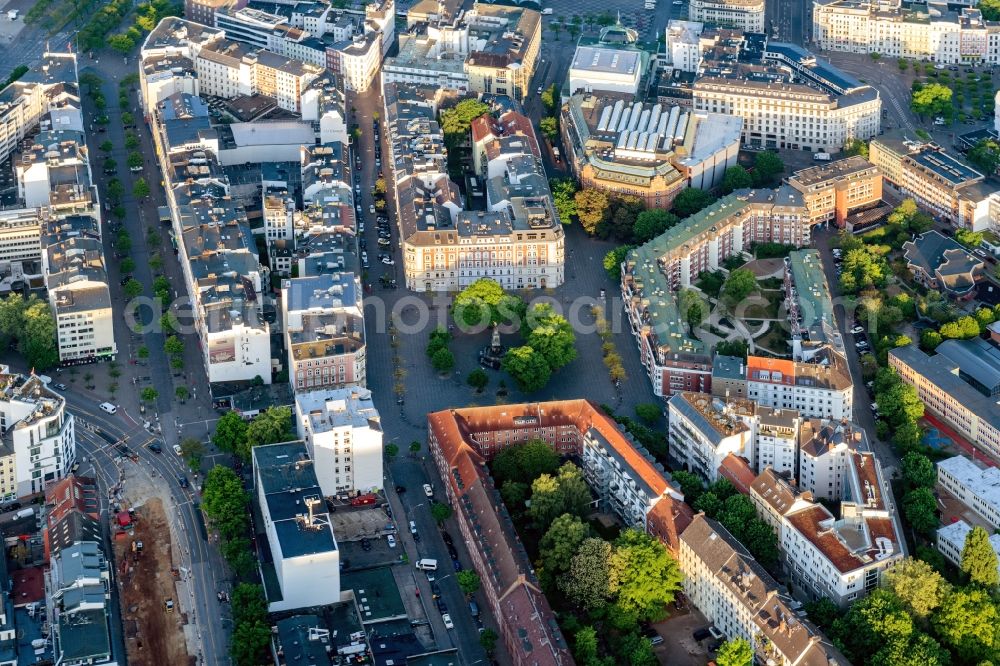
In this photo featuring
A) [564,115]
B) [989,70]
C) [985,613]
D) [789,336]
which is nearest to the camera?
[985,613]

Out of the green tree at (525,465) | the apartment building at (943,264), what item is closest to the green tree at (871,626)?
the green tree at (525,465)

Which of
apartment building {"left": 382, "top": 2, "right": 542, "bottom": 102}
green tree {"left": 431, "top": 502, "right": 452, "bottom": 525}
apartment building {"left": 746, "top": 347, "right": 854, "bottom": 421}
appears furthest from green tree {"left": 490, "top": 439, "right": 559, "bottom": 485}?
apartment building {"left": 382, "top": 2, "right": 542, "bottom": 102}

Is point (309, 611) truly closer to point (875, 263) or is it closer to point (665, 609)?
point (665, 609)

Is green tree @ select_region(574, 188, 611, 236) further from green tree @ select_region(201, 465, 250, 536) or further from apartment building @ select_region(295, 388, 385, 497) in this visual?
green tree @ select_region(201, 465, 250, 536)

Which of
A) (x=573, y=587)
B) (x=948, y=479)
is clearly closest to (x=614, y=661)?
(x=573, y=587)

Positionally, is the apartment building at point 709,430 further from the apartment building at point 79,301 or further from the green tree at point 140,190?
the green tree at point 140,190

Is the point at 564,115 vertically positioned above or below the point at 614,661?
above
